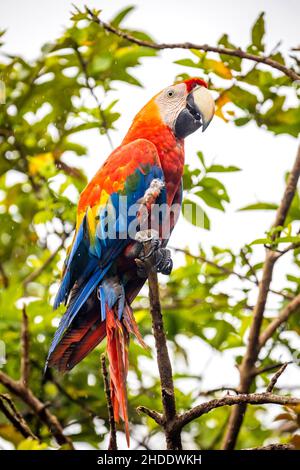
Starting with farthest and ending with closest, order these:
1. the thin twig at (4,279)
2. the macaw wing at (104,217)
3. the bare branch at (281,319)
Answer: the thin twig at (4,279)
the bare branch at (281,319)
the macaw wing at (104,217)

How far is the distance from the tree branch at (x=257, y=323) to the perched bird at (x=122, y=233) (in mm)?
458

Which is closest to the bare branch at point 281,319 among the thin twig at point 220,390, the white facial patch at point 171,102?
the thin twig at point 220,390

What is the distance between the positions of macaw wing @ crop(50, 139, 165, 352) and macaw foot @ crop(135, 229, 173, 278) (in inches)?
2.0

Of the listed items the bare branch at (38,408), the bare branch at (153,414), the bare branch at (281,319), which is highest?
the bare branch at (281,319)

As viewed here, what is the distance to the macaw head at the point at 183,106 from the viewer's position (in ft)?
5.08

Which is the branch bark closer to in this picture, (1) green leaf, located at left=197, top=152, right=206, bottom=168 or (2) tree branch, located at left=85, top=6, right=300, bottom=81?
(1) green leaf, located at left=197, top=152, right=206, bottom=168

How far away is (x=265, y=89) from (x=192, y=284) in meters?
0.62

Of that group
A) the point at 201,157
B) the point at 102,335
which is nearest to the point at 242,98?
the point at 201,157

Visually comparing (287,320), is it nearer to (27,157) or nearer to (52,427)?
(52,427)

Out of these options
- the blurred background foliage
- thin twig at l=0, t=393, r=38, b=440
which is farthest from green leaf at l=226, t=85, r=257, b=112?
thin twig at l=0, t=393, r=38, b=440

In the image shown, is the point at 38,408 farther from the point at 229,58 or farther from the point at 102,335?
the point at 229,58

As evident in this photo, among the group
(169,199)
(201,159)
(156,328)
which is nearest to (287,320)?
(201,159)

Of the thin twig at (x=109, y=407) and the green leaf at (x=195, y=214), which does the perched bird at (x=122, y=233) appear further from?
the green leaf at (x=195, y=214)
